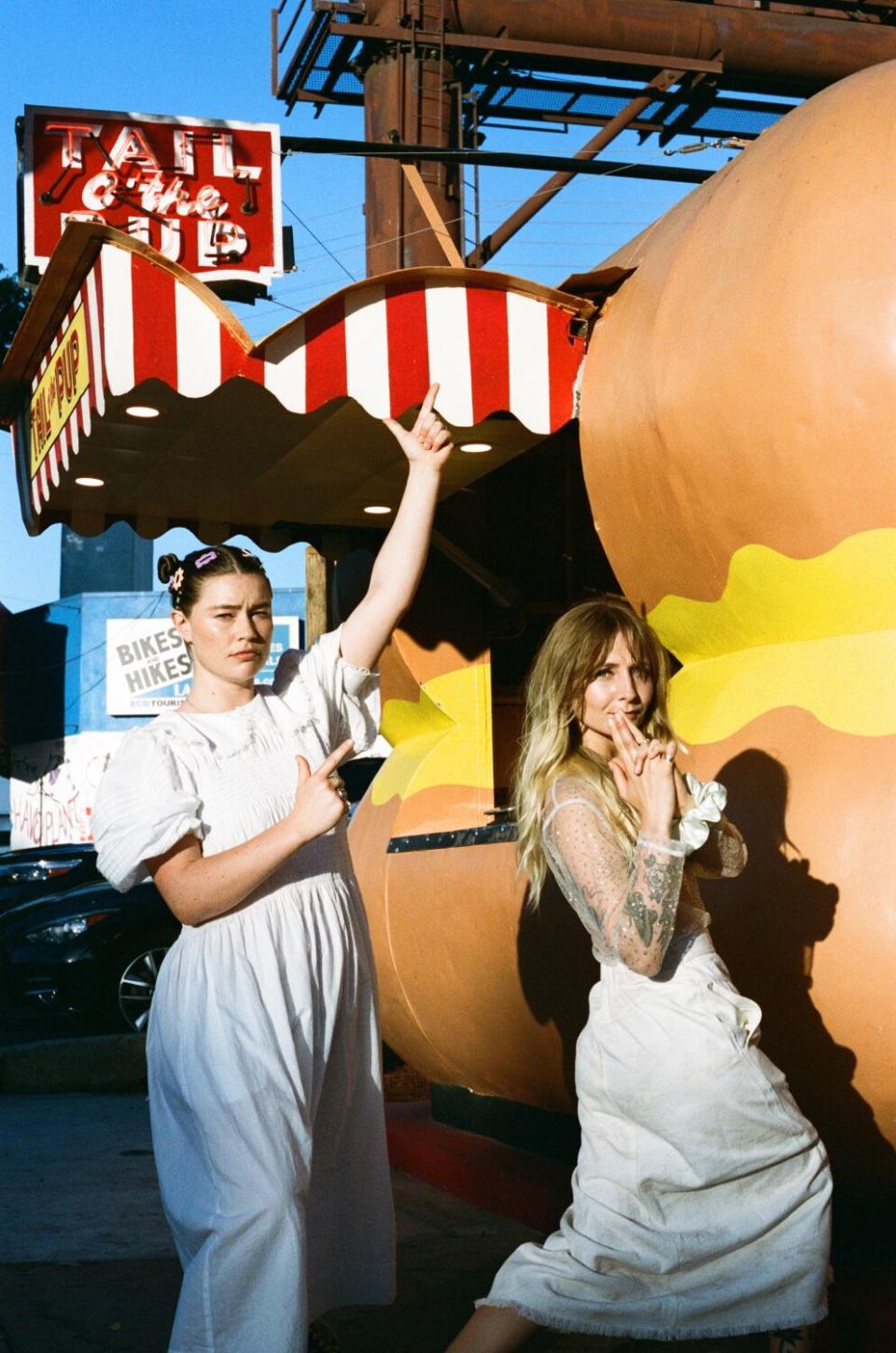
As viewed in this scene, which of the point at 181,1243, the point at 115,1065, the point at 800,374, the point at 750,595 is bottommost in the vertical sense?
the point at 115,1065

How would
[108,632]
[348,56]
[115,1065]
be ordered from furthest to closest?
1. [108,632]
2. [348,56]
3. [115,1065]

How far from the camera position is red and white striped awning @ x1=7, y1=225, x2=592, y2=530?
178 inches

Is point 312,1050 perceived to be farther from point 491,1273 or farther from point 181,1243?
point 491,1273

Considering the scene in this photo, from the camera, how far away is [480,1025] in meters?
4.87

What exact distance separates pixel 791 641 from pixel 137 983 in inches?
293

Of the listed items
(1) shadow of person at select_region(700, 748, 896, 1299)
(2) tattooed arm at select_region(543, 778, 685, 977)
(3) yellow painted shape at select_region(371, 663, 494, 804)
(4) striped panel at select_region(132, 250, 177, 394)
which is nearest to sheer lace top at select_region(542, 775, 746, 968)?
(2) tattooed arm at select_region(543, 778, 685, 977)

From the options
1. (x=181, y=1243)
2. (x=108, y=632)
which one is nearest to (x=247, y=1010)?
(x=181, y=1243)

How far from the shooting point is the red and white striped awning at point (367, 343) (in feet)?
14.9

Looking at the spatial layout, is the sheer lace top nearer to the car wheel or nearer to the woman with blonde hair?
the woman with blonde hair

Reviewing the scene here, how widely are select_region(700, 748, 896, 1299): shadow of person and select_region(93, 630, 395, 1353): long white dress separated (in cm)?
85

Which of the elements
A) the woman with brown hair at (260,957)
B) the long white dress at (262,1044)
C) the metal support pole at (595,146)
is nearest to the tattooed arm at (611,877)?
the woman with brown hair at (260,957)

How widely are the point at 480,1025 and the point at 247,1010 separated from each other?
1.97m

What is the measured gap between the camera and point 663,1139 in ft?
9.27

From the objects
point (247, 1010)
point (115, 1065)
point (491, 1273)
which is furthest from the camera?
point (115, 1065)
